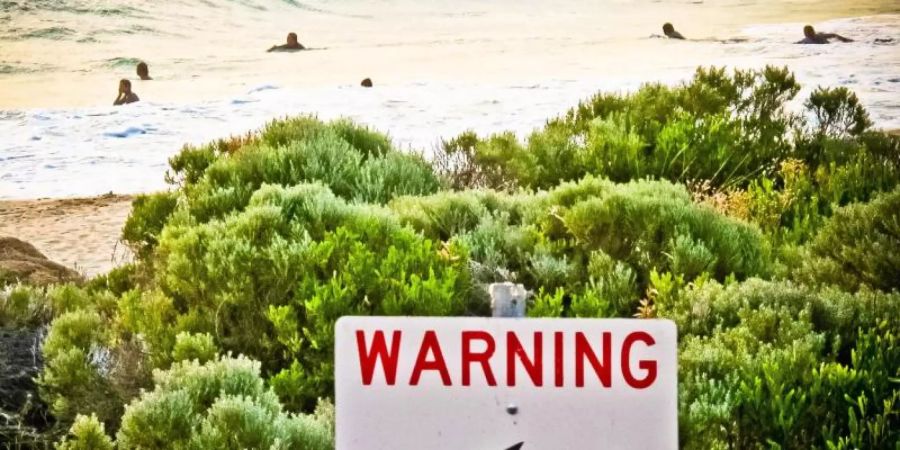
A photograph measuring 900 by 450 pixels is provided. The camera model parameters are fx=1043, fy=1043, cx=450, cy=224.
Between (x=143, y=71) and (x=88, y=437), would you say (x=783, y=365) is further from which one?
(x=143, y=71)

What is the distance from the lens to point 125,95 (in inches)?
211

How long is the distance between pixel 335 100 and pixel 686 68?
5.95 feet

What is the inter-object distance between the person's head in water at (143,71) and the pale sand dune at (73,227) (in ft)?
2.11

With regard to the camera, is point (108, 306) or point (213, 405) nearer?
point (213, 405)

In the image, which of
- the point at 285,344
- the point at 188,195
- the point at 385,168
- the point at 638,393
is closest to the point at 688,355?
the point at 285,344

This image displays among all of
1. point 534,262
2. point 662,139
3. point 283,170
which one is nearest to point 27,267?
→ point 283,170

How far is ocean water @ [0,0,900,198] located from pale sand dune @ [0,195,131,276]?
0.18 m

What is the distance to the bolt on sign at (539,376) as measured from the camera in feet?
6.57

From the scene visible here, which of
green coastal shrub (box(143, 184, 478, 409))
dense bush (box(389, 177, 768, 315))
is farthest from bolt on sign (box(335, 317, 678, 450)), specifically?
dense bush (box(389, 177, 768, 315))

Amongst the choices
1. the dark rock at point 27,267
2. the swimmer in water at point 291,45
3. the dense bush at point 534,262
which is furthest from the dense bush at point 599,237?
the dark rock at point 27,267

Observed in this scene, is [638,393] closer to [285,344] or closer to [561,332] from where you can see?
[561,332]

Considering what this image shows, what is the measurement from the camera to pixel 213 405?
11.4 ft

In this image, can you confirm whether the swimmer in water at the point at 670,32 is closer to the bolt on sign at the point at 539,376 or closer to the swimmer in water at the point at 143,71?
the swimmer in water at the point at 143,71

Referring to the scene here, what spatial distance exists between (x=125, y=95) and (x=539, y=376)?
3.95 m
